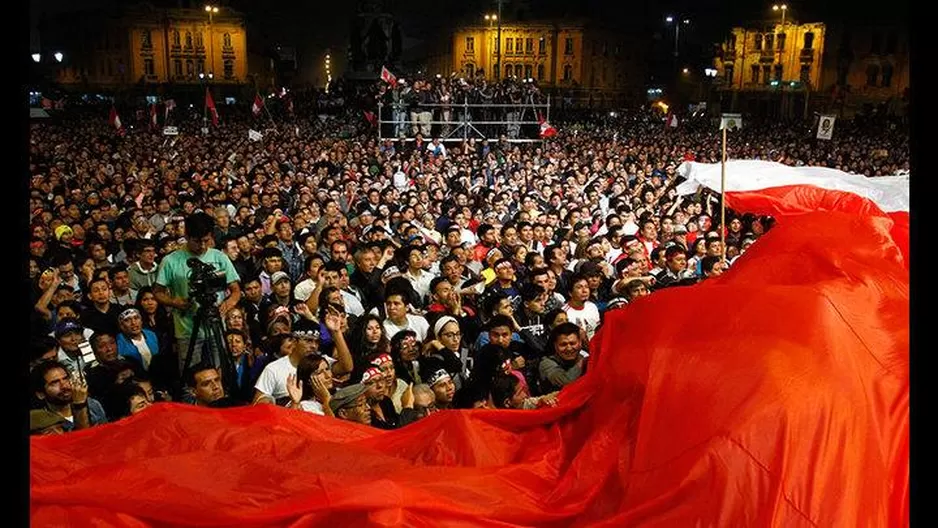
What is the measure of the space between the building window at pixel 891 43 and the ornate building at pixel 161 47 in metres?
56.1

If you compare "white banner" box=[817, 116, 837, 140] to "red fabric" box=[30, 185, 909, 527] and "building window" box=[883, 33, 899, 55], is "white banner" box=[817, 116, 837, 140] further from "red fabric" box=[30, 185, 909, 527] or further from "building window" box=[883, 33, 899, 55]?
"building window" box=[883, 33, 899, 55]

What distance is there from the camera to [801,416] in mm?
3654

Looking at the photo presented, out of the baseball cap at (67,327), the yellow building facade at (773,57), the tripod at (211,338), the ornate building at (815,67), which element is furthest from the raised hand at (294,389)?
the yellow building facade at (773,57)

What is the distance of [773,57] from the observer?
6650cm

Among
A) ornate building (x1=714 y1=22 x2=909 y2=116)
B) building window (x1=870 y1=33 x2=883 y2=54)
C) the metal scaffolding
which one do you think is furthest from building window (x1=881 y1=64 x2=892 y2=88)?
the metal scaffolding

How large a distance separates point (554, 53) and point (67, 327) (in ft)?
250

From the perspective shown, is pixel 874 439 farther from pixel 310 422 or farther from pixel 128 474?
pixel 128 474

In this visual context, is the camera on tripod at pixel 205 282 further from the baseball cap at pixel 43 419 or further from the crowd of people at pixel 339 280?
the baseball cap at pixel 43 419

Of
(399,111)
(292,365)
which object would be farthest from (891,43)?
(292,365)

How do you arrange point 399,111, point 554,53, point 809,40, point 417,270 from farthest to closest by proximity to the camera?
point 554,53 → point 809,40 → point 399,111 → point 417,270

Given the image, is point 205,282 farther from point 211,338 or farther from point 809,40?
point 809,40

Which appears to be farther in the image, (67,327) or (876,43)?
(876,43)
